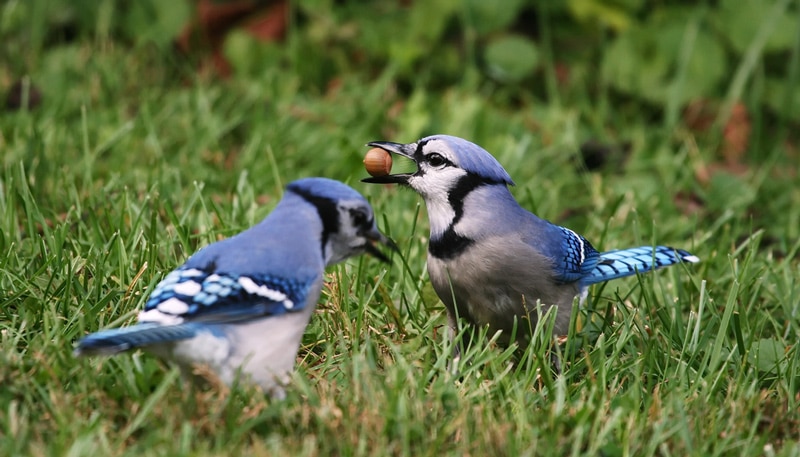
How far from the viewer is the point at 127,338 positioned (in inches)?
85.9

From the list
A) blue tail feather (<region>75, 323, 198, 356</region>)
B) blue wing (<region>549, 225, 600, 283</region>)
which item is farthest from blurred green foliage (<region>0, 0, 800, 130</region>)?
blue tail feather (<region>75, 323, 198, 356</region>)

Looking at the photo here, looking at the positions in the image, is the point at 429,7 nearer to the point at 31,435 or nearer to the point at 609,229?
the point at 609,229

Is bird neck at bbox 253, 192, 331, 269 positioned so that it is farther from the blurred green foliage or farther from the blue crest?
the blurred green foliage

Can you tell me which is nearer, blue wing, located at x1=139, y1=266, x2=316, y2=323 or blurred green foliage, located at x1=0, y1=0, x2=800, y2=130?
blue wing, located at x1=139, y1=266, x2=316, y2=323

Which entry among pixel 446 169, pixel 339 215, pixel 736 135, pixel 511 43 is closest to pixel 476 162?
pixel 446 169

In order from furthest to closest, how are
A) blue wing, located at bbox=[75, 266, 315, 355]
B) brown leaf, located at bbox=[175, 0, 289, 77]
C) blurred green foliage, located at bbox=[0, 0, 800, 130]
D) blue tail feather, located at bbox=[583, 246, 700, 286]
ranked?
brown leaf, located at bbox=[175, 0, 289, 77], blurred green foliage, located at bbox=[0, 0, 800, 130], blue tail feather, located at bbox=[583, 246, 700, 286], blue wing, located at bbox=[75, 266, 315, 355]

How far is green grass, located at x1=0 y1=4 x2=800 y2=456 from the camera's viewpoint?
241 centimetres

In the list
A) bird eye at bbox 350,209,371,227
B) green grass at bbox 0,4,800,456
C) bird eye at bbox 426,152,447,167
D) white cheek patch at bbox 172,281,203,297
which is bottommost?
green grass at bbox 0,4,800,456

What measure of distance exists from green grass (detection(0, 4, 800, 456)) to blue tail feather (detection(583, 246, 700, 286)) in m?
0.09

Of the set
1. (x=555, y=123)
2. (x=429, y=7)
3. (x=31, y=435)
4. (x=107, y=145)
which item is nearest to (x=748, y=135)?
(x=555, y=123)

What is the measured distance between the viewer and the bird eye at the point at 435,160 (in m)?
3.20

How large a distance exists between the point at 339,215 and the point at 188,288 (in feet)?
1.40

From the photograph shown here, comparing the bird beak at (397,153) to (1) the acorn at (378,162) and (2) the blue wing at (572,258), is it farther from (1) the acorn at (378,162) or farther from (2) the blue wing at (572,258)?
(2) the blue wing at (572,258)

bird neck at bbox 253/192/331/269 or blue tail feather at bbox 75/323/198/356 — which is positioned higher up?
bird neck at bbox 253/192/331/269
